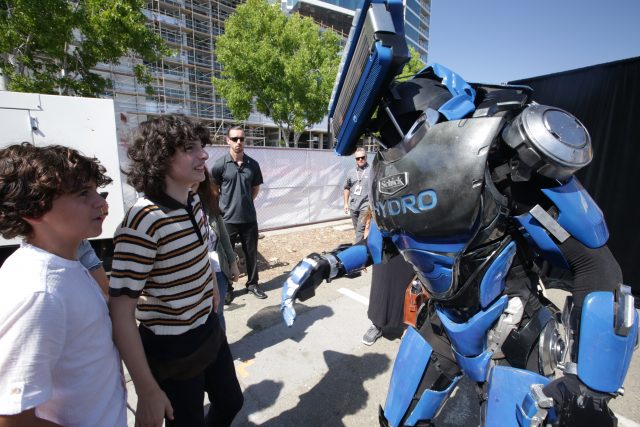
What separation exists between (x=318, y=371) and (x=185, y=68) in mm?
33186

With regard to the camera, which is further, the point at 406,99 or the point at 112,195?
the point at 112,195

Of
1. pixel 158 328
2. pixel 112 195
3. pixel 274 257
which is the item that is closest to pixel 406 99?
pixel 158 328

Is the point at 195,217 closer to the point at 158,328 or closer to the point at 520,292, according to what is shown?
the point at 158,328

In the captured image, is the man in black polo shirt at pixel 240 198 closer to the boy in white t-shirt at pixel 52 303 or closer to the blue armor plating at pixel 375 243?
the blue armor plating at pixel 375 243

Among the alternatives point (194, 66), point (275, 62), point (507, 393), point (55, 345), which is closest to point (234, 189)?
point (55, 345)

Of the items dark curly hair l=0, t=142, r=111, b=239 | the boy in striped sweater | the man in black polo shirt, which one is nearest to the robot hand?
the boy in striped sweater

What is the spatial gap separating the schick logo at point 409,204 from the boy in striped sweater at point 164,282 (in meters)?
0.85

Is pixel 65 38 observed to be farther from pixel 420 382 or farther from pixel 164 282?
pixel 420 382

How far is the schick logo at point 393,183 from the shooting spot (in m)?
1.26

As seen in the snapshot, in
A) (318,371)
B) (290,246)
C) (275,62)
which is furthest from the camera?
(275,62)

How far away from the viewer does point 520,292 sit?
1.30 metres

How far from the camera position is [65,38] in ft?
24.6

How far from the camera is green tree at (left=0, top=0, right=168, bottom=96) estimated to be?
6711 millimetres

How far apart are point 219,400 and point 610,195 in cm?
538
